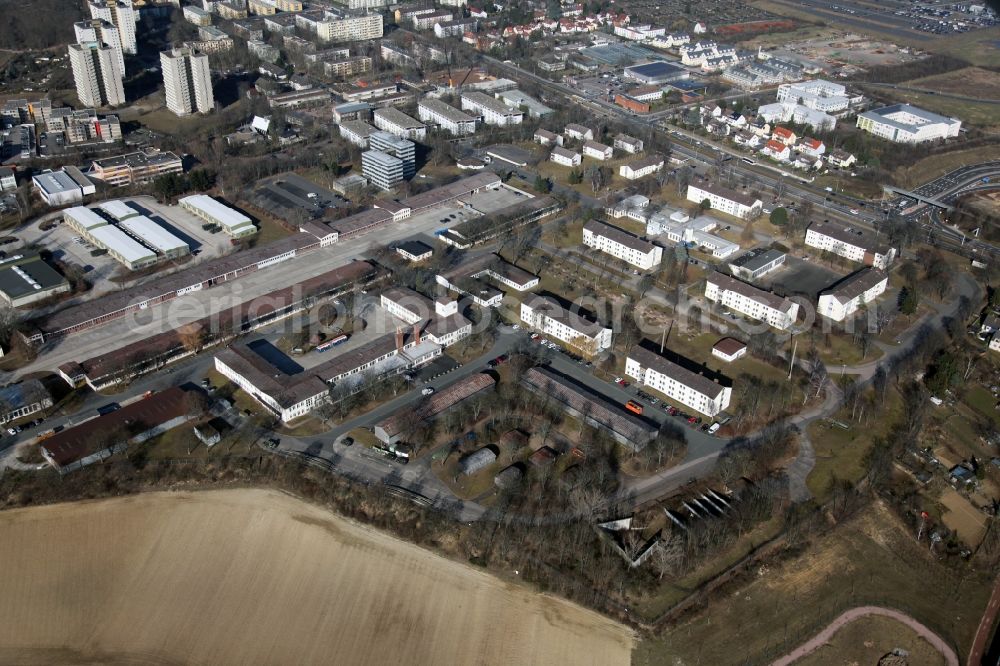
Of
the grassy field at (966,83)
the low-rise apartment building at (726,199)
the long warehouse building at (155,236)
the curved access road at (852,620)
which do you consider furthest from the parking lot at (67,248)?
the grassy field at (966,83)

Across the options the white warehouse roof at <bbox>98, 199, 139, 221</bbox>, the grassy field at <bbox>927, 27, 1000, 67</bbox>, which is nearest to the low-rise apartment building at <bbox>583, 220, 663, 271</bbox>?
the white warehouse roof at <bbox>98, 199, 139, 221</bbox>

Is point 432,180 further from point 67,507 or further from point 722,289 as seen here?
point 67,507

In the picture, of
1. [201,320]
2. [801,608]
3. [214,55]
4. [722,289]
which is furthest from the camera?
[214,55]

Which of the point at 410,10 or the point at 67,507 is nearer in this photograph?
the point at 67,507

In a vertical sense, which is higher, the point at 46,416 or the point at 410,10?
the point at 410,10

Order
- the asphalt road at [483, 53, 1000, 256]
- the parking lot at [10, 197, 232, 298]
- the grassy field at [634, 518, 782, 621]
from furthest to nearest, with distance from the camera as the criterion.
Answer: the asphalt road at [483, 53, 1000, 256] → the parking lot at [10, 197, 232, 298] → the grassy field at [634, 518, 782, 621]

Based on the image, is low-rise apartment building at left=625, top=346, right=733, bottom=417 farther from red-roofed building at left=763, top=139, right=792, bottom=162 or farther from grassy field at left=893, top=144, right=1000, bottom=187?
grassy field at left=893, top=144, right=1000, bottom=187

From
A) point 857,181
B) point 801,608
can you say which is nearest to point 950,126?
point 857,181
